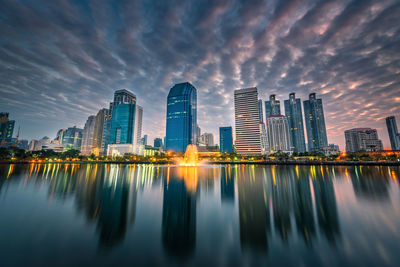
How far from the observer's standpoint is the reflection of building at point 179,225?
8.45 m

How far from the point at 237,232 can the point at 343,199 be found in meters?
16.9

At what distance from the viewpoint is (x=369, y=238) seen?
968 centimetres

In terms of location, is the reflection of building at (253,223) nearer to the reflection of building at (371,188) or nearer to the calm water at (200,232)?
the calm water at (200,232)

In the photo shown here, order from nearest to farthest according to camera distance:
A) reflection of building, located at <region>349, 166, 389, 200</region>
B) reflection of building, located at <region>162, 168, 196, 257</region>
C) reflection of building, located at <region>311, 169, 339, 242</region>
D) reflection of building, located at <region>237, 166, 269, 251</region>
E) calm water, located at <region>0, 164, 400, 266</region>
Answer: calm water, located at <region>0, 164, 400, 266</region> → reflection of building, located at <region>162, 168, 196, 257</region> → reflection of building, located at <region>237, 166, 269, 251</region> → reflection of building, located at <region>311, 169, 339, 242</region> → reflection of building, located at <region>349, 166, 389, 200</region>

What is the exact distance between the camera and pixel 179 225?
11555 millimetres

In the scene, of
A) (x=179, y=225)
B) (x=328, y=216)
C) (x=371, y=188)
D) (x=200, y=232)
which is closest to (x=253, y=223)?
(x=200, y=232)

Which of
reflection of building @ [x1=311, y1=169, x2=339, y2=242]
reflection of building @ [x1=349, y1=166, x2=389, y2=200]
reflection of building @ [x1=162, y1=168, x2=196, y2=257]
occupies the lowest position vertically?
reflection of building @ [x1=349, y1=166, x2=389, y2=200]

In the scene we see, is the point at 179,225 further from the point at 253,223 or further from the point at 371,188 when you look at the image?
the point at 371,188

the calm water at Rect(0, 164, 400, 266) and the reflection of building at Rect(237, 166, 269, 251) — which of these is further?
the reflection of building at Rect(237, 166, 269, 251)

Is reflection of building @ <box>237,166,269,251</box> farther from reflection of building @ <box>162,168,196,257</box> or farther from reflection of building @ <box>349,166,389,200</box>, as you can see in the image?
reflection of building @ <box>349,166,389,200</box>

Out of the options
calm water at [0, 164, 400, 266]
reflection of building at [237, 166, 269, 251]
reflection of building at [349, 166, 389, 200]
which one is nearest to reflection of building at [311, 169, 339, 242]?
calm water at [0, 164, 400, 266]

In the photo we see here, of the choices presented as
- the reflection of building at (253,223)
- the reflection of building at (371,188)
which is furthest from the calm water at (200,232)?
the reflection of building at (371,188)

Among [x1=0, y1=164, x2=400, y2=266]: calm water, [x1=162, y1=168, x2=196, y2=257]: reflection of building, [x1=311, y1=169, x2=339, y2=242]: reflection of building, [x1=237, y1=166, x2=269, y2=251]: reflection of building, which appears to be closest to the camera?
[x1=0, y1=164, x2=400, y2=266]: calm water

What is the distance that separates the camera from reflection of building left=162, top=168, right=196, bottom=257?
8.45 metres
